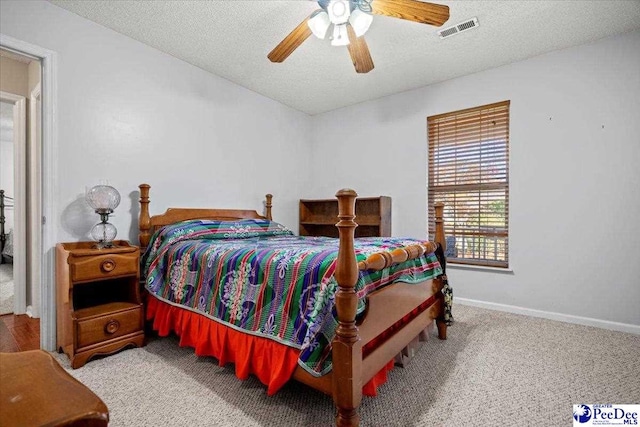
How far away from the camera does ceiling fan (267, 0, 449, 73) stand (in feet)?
5.83

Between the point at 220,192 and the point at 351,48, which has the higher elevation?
the point at 351,48

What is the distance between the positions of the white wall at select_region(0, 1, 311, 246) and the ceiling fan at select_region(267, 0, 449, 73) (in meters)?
1.39

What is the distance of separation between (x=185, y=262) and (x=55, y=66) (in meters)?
1.74

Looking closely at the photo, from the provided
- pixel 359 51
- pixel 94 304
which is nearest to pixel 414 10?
pixel 359 51

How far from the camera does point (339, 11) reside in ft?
6.15

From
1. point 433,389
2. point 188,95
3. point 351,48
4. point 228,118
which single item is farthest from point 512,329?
point 188,95

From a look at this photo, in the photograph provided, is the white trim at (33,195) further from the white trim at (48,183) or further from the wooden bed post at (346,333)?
the wooden bed post at (346,333)

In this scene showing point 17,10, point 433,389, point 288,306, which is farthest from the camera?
point 17,10

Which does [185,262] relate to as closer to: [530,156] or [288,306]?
[288,306]

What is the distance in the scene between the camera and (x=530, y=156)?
2945 mm

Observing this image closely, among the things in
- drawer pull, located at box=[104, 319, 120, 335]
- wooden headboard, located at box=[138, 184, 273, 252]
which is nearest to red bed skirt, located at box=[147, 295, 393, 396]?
drawer pull, located at box=[104, 319, 120, 335]

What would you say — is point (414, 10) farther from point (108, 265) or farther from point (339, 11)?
point (108, 265)

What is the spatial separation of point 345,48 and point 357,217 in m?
1.96

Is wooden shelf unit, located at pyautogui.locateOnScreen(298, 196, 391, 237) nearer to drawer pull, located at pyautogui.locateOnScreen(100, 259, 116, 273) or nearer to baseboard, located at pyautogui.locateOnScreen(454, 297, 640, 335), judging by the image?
baseboard, located at pyautogui.locateOnScreen(454, 297, 640, 335)
